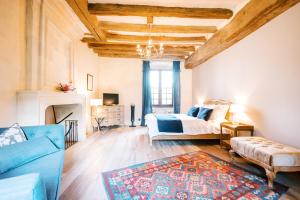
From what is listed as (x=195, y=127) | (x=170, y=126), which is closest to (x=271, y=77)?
(x=195, y=127)

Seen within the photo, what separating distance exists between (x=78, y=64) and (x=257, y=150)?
4.58m

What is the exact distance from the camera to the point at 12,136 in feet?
5.29

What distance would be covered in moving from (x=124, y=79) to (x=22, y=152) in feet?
16.9

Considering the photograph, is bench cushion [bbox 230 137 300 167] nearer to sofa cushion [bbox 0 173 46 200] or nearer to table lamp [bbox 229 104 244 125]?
table lamp [bbox 229 104 244 125]

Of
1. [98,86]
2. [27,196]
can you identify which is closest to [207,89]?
[98,86]

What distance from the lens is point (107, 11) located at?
2.87 m

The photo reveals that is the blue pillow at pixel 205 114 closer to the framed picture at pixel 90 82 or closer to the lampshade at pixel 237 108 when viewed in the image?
the lampshade at pixel 237 108

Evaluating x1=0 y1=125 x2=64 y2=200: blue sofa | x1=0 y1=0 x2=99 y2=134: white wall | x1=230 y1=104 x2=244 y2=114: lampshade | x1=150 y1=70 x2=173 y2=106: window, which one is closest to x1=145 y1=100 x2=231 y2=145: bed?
x1=230 y1=104 x2=244 y2=114: lampshade

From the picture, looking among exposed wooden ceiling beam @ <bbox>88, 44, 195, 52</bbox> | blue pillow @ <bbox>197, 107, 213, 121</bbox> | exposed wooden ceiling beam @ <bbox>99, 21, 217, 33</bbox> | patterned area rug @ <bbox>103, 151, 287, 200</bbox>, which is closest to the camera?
patterned area rug @ <bbox>103, 151, 287, 200</bbox>

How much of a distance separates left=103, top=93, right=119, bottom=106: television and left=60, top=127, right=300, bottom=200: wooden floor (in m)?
1.97

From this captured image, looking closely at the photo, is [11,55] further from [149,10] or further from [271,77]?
[271,77]

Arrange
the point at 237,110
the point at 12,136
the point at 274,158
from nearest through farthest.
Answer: the point at 12,136 < the point at 274,158 < the point at 237,110

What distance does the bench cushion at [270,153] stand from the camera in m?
1.92

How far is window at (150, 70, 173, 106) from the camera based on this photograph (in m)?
6.67
